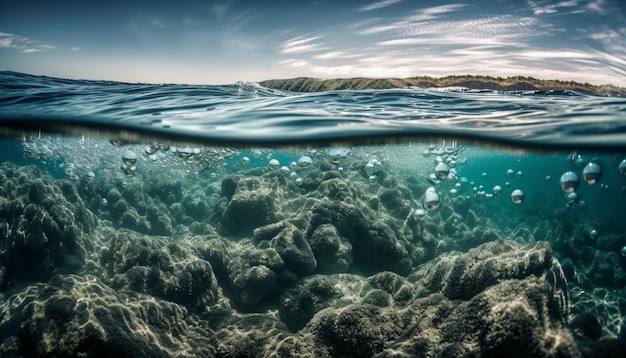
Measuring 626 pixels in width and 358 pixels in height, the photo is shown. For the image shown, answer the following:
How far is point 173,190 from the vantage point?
19875mm

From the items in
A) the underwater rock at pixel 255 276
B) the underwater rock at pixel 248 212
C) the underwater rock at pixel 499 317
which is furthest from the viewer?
the underwater rock at pixel 248 212

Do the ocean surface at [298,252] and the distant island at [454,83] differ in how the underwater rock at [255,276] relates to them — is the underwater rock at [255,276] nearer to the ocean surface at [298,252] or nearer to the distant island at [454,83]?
the ocean surface at [298,252]

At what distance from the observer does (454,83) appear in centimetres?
1232

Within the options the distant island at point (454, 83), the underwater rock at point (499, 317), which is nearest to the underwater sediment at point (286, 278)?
the underwater rock at point (499, 317)

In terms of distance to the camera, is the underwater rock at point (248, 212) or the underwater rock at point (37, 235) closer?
the underwater rock at point (37, 235)

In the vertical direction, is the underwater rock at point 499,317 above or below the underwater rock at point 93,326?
above

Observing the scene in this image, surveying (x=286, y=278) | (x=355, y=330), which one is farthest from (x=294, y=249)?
(x=355, y=330)

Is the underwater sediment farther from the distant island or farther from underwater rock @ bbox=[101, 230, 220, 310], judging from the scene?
the distant island

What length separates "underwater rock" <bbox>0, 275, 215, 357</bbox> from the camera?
5340mm

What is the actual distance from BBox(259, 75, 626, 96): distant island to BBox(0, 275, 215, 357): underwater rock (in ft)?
29.8

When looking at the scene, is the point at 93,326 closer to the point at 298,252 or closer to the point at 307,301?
the point at 307,301

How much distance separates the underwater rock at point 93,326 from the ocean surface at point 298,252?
1.2 inches

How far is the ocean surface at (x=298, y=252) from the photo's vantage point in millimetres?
5477

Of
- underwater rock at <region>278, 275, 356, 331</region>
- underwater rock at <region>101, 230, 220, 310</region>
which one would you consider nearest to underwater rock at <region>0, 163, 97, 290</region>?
underwater rock at <region>101, 230, 220, 310</region>
